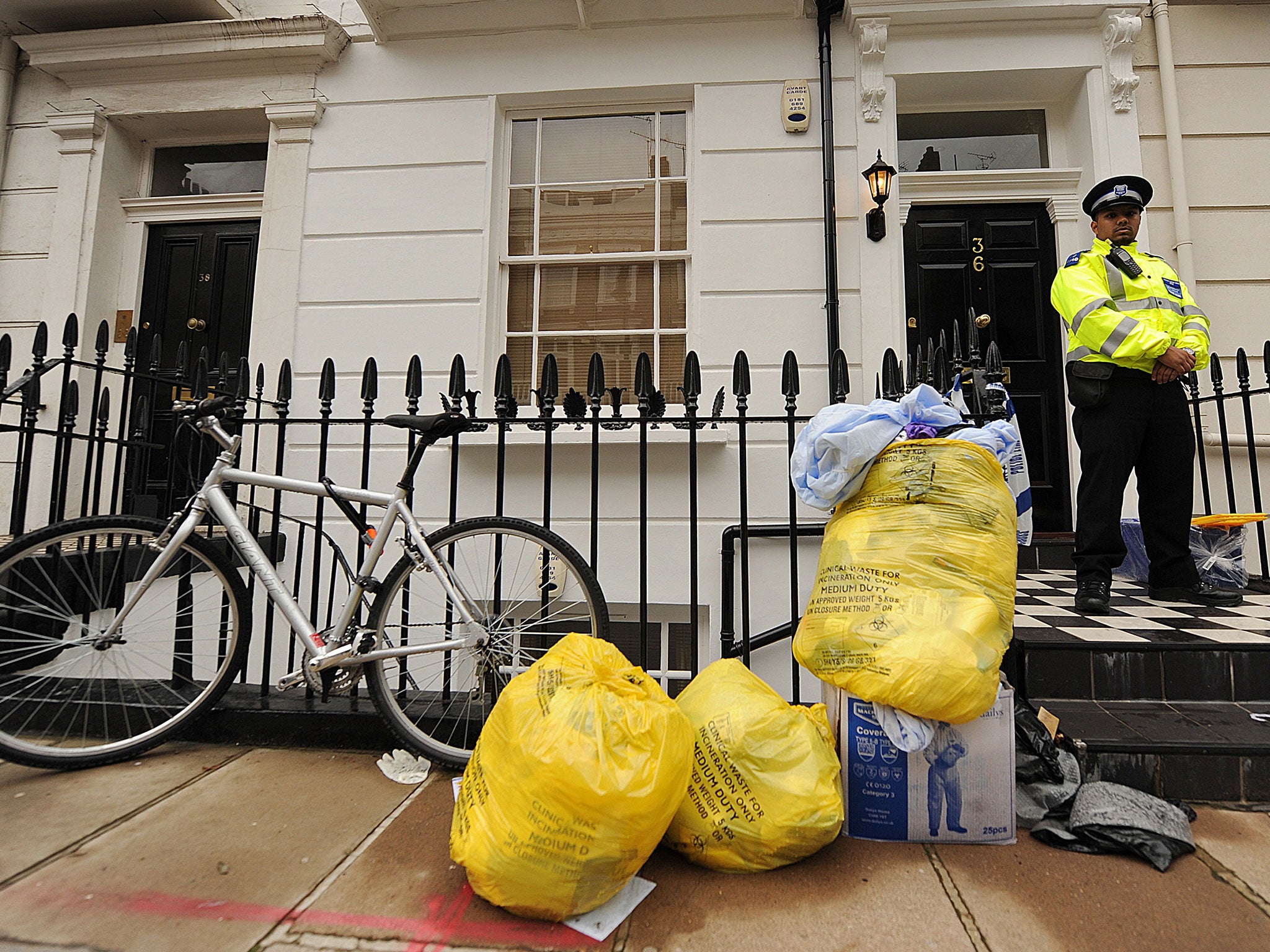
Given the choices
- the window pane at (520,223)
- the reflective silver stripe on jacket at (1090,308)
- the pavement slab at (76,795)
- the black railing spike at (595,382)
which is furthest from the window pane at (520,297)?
the reflective silver stripe on jacket at (1090,308)

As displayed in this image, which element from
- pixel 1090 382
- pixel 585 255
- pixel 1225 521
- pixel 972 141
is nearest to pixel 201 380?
pixel 585 255

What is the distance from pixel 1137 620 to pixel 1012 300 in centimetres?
276

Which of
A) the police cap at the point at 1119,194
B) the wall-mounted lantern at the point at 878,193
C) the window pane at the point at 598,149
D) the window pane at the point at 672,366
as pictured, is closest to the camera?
the police cap at the point at 1119,194

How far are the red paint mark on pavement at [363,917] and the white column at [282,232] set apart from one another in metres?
3.45

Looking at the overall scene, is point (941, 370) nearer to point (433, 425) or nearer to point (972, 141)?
point (433, 425)

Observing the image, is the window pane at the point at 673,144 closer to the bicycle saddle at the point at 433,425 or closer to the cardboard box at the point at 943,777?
the bicycle saddle at the point at 433,425

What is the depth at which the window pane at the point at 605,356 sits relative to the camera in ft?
13.5

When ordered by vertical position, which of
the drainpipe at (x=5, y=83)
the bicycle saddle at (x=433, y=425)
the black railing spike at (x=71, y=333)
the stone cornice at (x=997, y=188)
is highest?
the drainpipe at (x=5, y=83)

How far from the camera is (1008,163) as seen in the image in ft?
15.0

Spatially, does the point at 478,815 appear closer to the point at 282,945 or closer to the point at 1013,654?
the point at 282,945

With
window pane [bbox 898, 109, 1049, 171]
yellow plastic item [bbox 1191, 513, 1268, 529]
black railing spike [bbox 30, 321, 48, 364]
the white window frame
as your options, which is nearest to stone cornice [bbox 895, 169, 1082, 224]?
window pane [bbox 898, 109, 1049, 171]

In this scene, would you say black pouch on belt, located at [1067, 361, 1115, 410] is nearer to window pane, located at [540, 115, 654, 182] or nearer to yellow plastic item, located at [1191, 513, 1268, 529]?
yellow plastic item, located at [1191, 513, 1268, 529]

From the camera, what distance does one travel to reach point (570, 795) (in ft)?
3.85

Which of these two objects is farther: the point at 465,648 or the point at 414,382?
the point at 414,382
